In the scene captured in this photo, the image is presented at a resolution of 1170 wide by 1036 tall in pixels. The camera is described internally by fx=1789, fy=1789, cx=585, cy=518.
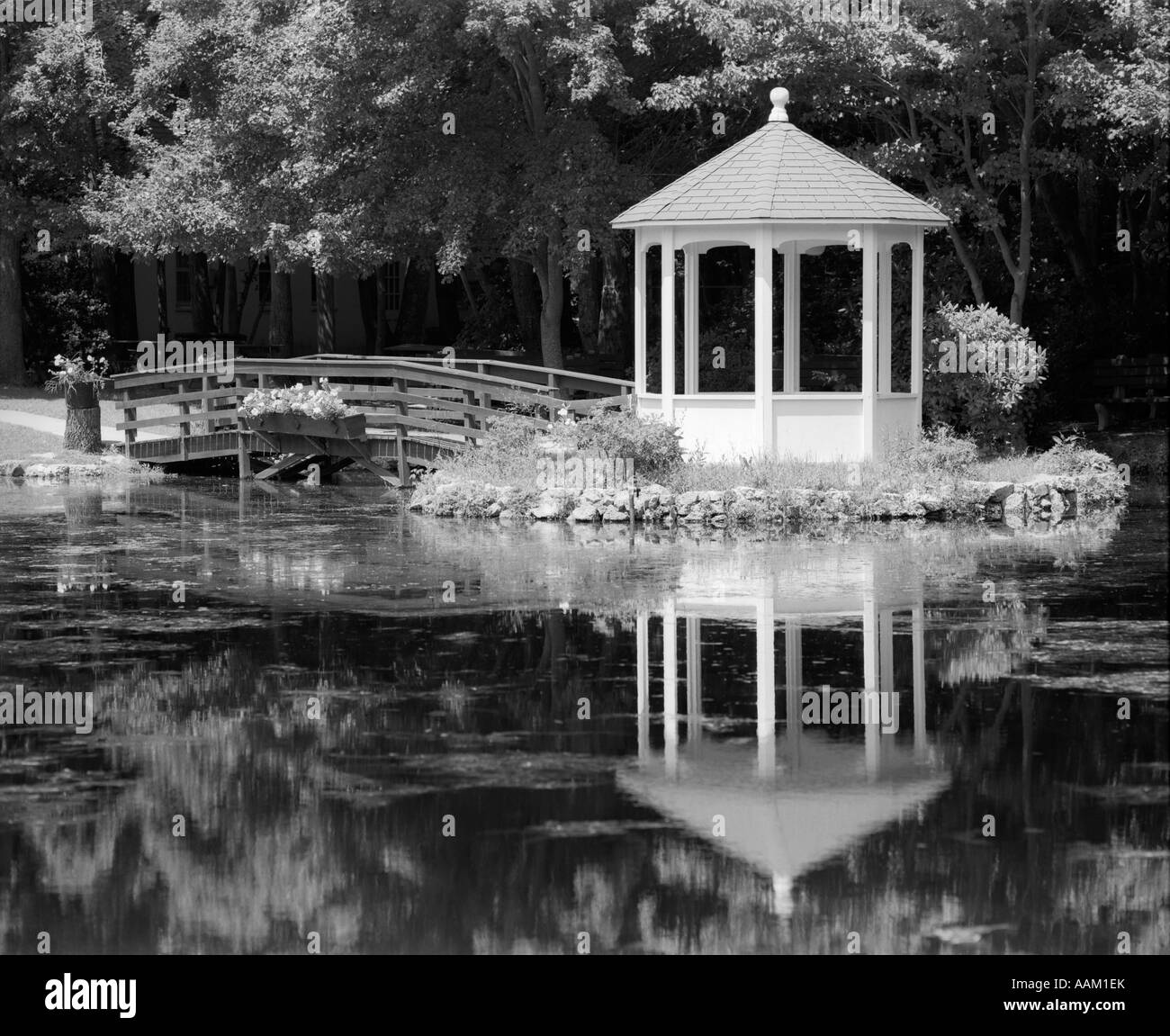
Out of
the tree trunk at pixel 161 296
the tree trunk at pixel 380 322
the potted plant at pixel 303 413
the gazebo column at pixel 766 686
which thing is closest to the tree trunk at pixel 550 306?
the potted plant at pixel 303 413

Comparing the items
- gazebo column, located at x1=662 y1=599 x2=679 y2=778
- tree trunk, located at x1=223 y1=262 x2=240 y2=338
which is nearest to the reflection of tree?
gazebo column, located at x1=662 y1=599 x2=679 y2=778

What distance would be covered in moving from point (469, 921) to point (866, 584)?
29.4ft

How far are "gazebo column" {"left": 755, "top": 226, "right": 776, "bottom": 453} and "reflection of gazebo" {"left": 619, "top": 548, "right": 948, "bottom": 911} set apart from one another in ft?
25.2

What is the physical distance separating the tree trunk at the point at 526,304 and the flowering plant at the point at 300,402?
29.6ft

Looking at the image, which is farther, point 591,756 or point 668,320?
point 668,320

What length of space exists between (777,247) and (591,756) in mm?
14418

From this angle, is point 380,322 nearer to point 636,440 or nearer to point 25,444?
point 25,444

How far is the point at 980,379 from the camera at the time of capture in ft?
82.1

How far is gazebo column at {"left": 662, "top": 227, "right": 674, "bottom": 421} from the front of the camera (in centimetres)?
2338

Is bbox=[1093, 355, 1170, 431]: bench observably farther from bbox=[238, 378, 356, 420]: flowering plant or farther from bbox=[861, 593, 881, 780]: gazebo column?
bbox=[861, 593, 881, 780]: gazebo column

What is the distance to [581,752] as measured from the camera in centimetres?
1043

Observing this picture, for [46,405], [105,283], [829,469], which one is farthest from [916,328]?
[105,283]
